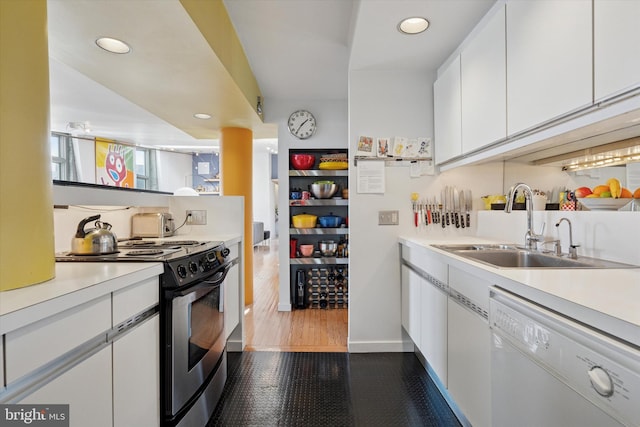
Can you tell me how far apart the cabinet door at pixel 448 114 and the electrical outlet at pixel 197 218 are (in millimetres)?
2052

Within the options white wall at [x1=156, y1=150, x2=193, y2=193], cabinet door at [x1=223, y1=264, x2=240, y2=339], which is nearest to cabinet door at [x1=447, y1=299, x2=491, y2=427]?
cabinet door at [x1=223, y1=264, x2=240, y2=339]

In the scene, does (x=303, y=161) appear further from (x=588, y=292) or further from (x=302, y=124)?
(x=588, y=292)

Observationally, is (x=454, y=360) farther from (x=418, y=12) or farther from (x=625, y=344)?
(x=418, y=12)

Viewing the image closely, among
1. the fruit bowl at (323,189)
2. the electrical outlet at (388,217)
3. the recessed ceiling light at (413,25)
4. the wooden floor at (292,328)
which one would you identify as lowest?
the wooden floor at (292,328)

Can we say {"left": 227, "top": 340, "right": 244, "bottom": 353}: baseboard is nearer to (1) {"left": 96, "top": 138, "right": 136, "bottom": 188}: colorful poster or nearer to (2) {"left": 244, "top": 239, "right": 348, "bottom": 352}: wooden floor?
(2) {"left": 244, "top": 239, "right": 348, "bottom": 352}: wooden floor

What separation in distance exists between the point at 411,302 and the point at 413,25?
6.13 feet

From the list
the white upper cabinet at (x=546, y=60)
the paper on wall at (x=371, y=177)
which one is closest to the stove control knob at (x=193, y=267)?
the paper on wall at (x=371, y=177)

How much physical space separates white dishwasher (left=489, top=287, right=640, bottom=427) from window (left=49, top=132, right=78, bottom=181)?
843 cm

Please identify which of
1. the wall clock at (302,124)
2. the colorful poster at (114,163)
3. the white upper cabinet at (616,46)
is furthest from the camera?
the colorful poster at (114,163)

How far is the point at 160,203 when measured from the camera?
2562mm

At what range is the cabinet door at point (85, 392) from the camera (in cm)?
79

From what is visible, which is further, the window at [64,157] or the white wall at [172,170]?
the white wall at [172,170]

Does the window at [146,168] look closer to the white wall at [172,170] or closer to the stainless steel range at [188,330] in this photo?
the white wall at [172,170]

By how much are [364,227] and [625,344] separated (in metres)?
1.92
